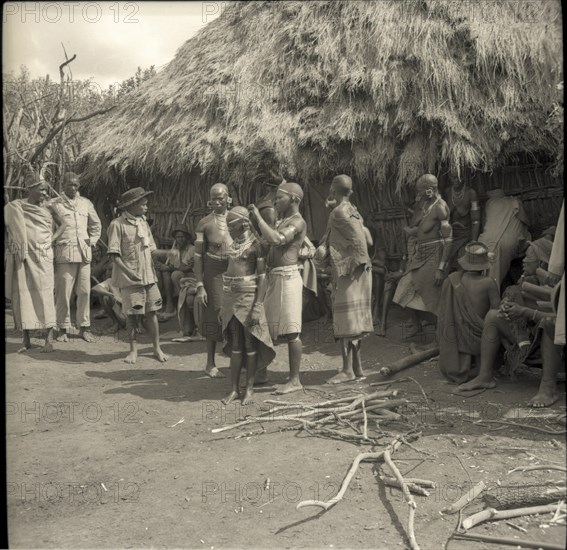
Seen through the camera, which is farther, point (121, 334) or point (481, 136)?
point (121, 334)

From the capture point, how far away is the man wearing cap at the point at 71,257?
8.61m

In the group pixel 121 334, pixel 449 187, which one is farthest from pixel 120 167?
pixel 449 187

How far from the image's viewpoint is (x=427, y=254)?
24.6 feet

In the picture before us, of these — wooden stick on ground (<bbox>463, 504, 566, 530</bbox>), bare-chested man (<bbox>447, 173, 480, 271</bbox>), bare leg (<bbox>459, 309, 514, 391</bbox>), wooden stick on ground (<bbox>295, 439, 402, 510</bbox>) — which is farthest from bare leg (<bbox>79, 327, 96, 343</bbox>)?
wooden stick on ground (<bbox>463, 504, 566, 530</bbox>)

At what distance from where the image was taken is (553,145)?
7.66m

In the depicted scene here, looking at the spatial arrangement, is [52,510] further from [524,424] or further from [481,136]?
[481,136]

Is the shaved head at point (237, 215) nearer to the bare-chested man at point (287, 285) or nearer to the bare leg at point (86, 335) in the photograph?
the bare-chested man at point (287, 285)

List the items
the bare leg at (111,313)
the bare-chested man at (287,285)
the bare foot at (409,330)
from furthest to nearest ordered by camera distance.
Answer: the bare leg at (111,313), the bare foot at (409,330), the bare-chested man at (287,285)

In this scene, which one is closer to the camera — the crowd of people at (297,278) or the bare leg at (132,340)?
the crowd of people at (297,278)

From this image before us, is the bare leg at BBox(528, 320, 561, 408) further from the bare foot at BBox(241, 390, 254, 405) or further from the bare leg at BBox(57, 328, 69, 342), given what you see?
the bare leg at BBox(57, 328, 69, 342)

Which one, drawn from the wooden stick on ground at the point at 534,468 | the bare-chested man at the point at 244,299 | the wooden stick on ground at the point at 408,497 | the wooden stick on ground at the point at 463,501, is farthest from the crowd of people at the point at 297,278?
the wooden stick on ground at the point at 408,497

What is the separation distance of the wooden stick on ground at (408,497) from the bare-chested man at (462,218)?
3.92 m

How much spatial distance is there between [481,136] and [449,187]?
0.84 meters

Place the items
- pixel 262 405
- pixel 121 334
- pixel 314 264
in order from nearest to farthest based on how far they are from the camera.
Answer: pixel 262 405, pixel 314 264, pixel 121 334
